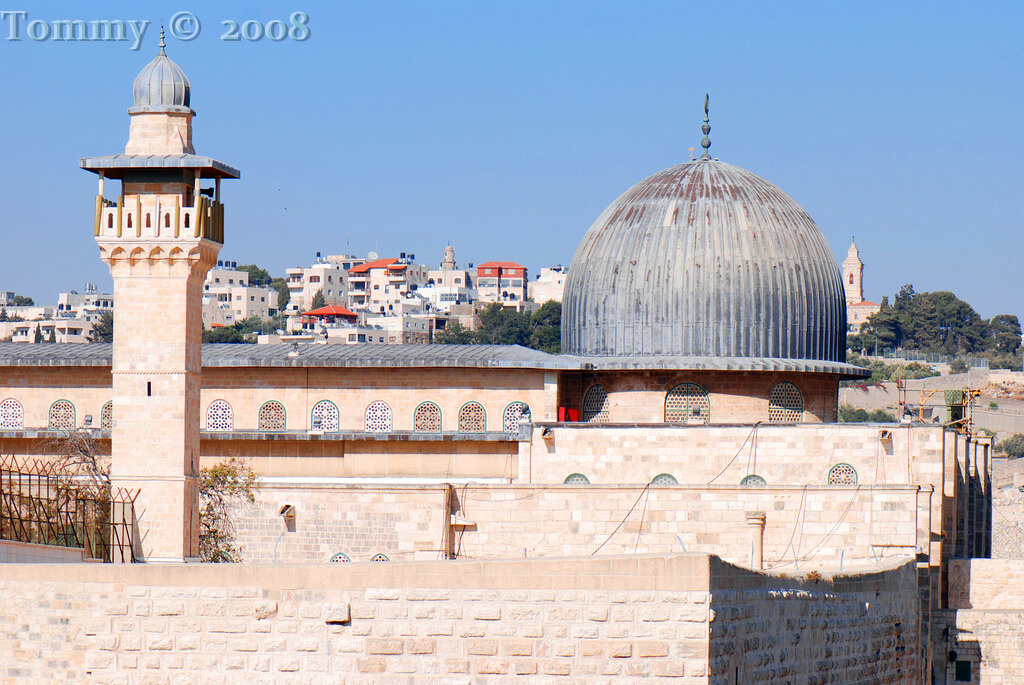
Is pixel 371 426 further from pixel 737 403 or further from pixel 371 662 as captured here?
pixel 371 662

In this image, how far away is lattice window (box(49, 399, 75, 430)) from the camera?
25844 millimetres

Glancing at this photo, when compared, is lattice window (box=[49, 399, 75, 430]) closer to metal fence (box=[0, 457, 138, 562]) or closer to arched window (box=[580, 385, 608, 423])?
metal fence (box=[0, 457, 138, 562])

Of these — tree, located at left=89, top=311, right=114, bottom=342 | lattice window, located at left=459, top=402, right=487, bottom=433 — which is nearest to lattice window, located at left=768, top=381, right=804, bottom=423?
lattice window, located at left=459, top=402, right=487, bottom=433

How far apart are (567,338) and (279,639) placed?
55.5 feet

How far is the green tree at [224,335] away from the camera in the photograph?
100938mm

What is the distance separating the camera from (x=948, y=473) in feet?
76.3

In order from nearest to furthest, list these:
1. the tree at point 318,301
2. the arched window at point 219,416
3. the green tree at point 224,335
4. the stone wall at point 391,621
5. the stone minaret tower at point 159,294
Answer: the stone wall at point 391,621 → the stone minaret tower at point 159,294 → the arched window at point 219,416 → the green tree at point 224,335 → the tree at point 318,301

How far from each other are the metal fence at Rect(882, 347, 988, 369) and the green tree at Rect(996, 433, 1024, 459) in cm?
2580

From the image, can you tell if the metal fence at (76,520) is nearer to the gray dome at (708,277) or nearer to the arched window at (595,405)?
the arched window at (595,405)

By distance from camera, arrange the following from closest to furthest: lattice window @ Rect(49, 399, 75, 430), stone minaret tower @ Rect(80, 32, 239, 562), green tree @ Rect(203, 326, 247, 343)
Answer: stone minaret tower @ Rect(80, 32, 239, 562) < lattice window @ Rect(49, 399, 75, 430) < green tree @ Rect(203, 326, 247, 343)

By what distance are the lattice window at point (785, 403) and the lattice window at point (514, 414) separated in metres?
3.88

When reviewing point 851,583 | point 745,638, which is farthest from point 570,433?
point 745,638

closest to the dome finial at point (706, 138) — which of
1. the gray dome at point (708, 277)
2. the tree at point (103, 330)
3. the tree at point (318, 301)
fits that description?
the gray dome at point (708, 277)

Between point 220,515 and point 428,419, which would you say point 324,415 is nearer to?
point 428,419
